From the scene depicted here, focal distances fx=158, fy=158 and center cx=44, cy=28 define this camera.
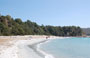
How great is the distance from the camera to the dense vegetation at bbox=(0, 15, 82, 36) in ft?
237

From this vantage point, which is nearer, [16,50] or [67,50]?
[16,50]

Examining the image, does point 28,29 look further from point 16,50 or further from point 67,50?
point 16,50

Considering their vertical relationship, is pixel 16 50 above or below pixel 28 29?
below

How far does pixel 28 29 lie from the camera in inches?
3531

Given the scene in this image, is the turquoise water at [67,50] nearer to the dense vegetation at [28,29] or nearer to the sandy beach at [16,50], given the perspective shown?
the sandy beach at [16,50]

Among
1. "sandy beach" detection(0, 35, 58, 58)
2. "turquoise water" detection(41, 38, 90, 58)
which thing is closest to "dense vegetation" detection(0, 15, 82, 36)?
"sandy beach" detection(0, 35, 58, 58)

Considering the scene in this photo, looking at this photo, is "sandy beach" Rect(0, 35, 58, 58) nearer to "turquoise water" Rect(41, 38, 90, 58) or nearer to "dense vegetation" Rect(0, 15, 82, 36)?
"turquoise water" Rect(41, 38, 90, 58)

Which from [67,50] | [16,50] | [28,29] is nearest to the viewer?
[16,50]

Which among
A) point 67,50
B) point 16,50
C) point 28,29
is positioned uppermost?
point 28,29

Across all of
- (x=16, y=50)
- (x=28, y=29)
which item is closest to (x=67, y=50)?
(x=16, y=50)

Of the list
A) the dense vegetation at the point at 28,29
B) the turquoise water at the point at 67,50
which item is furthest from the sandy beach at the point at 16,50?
the dense vegetation at the point at 28,29

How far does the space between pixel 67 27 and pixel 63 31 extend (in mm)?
6010

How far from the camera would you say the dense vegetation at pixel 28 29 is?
7218 centimetres

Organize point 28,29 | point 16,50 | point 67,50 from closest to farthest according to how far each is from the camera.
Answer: point 16,50
point 67,50
point 28,29
